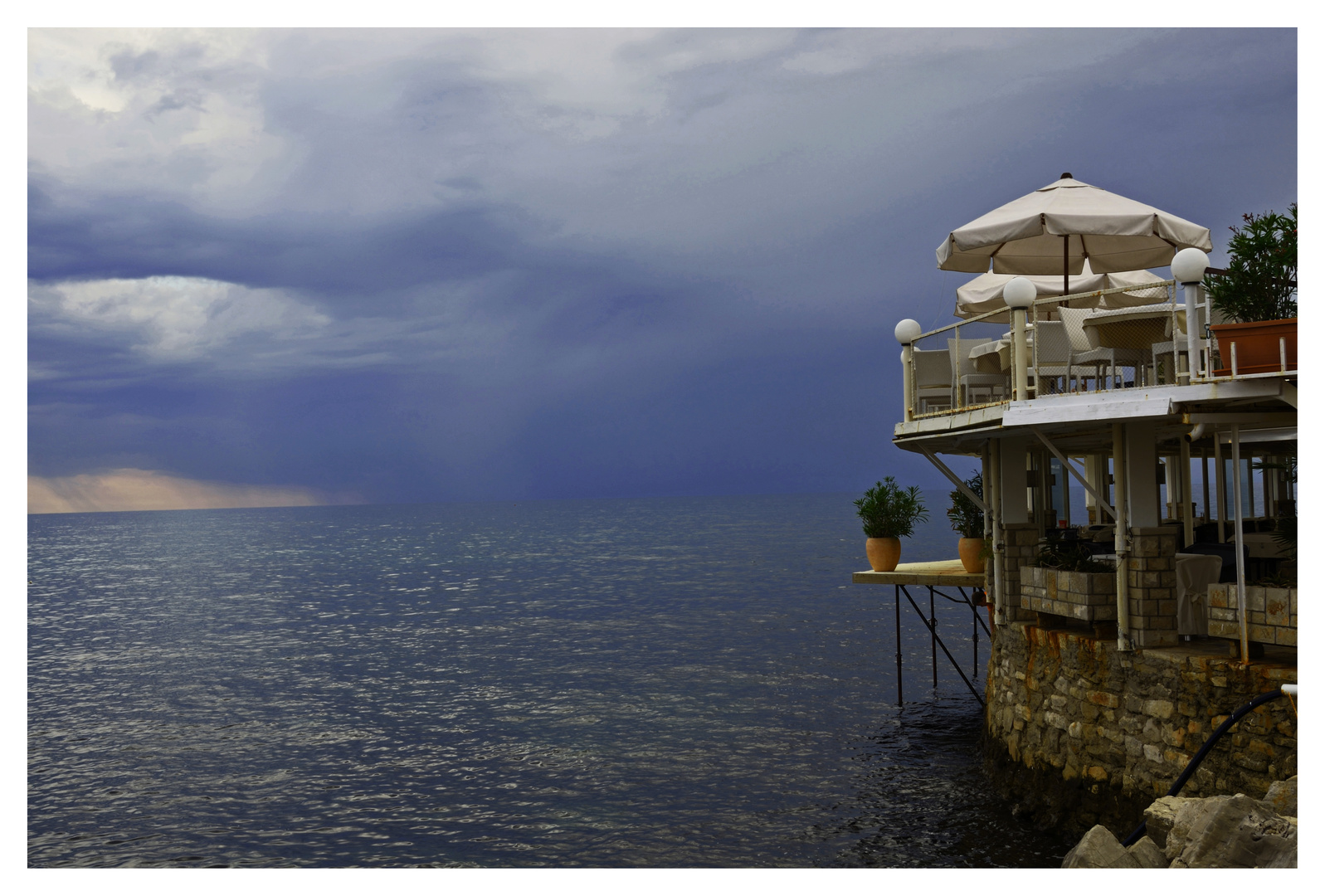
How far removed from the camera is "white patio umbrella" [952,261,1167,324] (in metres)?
15.2

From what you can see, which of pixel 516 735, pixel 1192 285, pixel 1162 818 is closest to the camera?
pixel 1162 818

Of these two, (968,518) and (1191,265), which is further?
(968,518)

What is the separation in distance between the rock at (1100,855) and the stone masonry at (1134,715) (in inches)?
87.1

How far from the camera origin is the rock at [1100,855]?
299 inches

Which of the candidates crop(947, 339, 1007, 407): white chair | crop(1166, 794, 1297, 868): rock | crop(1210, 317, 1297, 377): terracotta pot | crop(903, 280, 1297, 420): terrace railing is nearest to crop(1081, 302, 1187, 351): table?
crop(903, 280, 1297, 420): terrace railing

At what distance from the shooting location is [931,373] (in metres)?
14.3

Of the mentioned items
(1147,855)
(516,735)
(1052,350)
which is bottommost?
(516,735)

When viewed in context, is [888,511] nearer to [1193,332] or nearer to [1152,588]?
[1152,588]

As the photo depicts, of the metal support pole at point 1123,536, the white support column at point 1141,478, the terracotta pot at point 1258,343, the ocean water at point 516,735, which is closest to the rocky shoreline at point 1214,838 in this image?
the metal support pole at point 1123,536

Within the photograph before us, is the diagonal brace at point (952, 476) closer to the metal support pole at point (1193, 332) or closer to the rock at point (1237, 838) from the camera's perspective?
the metal support pole at point (1193, 332)

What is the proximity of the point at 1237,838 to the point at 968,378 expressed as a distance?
23.1 feet

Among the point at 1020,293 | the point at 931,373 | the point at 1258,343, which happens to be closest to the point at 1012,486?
the point at 931,373

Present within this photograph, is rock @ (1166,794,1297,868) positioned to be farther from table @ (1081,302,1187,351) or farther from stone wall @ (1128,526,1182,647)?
table @ (1081,302,1187,351)
